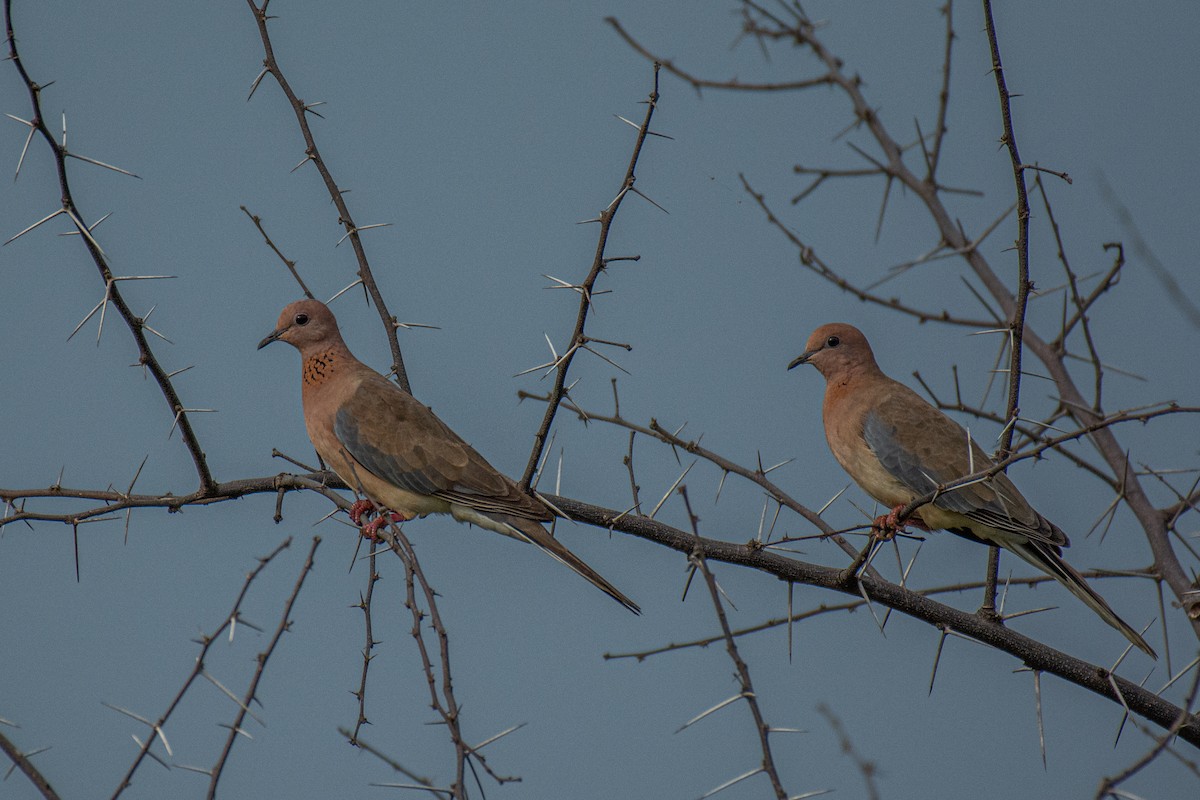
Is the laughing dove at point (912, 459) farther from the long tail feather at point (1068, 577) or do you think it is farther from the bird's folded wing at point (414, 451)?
the bird's folded wing at point (414, 451)

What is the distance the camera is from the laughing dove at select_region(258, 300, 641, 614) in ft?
16.5

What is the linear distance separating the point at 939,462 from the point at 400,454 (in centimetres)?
241

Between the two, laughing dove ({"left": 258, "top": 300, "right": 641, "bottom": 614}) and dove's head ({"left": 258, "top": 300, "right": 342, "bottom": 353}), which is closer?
laughing dove ({"left": 258, "top": 300, "right": 641, "bottom": 614})

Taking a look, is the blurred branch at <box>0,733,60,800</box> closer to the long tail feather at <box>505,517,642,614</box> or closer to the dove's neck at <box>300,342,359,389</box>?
the long tail feather at <box>505,517,642,614</box>

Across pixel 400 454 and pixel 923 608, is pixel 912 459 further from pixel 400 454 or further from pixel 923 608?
pixel 400 454

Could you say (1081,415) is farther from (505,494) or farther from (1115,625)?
(505,494)

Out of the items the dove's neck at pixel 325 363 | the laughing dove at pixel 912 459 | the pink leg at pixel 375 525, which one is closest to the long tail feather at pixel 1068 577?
the laughing dove at pixel 912 459

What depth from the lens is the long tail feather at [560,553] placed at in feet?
13.7

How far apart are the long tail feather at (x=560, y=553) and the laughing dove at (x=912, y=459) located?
4.03 ft

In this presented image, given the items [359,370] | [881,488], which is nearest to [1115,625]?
[881,488]

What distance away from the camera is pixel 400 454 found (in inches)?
Result: 206

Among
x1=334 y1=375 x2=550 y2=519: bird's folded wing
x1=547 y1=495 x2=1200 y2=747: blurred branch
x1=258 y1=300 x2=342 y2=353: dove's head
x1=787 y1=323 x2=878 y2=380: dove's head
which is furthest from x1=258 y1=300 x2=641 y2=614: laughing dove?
x1=787 y1=323 x2=878 y2=380: dove's head

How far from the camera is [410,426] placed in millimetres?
5379

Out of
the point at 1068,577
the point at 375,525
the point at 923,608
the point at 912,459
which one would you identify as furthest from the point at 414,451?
the point at 1068,577
